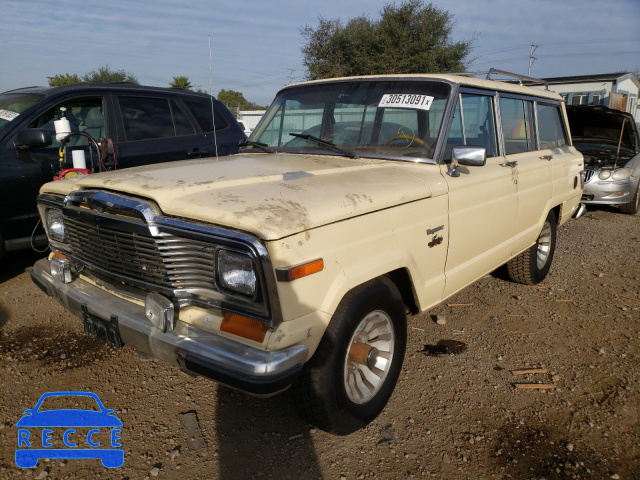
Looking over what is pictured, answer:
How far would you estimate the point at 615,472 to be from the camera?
2320 millimetres

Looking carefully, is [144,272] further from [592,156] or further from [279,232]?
[592,156]

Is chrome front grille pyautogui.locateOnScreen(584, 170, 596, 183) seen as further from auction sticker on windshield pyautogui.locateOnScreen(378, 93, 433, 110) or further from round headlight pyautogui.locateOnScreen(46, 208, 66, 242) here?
round headlight pyautogui.locateOnScreen(46, 208, 66, 242)

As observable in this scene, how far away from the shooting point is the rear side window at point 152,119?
514 cm

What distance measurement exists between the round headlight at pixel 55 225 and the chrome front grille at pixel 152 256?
1.52ft

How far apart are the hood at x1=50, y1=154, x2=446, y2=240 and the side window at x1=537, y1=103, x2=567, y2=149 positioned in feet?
7.28

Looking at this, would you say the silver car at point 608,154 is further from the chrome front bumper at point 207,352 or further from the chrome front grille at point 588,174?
the chrome front bumper at point 207,352

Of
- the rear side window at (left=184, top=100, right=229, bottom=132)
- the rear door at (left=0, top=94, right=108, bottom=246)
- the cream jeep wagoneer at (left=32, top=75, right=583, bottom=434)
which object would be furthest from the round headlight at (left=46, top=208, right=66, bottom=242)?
the rear side window at (left=184, top=100, right=229, bottom=132)

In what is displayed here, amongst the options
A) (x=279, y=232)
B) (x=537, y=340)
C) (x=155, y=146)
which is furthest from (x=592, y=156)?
(x=279, y=232)

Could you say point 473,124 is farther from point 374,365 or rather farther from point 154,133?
point 154,133

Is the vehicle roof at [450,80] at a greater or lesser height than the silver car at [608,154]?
greater

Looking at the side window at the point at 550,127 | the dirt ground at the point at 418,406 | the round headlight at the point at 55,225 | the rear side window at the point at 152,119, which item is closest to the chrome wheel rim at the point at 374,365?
the dirt ground at the point at 418,406

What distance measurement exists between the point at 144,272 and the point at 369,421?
1.48m

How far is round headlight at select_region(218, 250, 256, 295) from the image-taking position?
199 centimetres

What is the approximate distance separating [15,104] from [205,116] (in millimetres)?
2060
